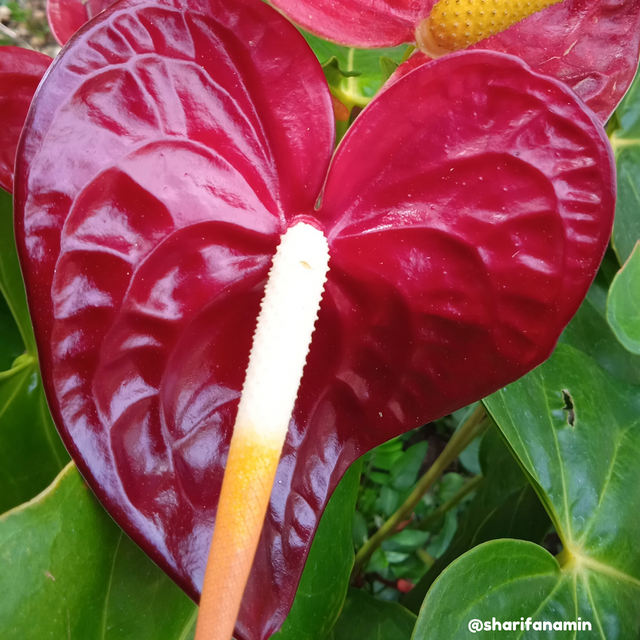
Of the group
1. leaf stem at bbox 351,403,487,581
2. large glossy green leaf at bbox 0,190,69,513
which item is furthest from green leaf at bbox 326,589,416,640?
large glossy green leaf at bbox 0,190,69,513

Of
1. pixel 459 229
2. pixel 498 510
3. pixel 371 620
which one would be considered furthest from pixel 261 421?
pixel 498 510

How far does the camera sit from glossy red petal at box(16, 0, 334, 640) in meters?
0.30

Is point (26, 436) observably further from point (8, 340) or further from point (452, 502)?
point (452, 502)

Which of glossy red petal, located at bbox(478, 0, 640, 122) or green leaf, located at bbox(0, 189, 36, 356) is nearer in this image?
glossy red petal, located at bbox(478, 0, 640, 122)

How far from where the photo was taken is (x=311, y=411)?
0.39 metres

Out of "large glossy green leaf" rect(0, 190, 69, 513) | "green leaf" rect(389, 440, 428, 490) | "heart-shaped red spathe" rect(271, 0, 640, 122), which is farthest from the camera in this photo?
"green leaf" rect(389, 440, 428, 490)

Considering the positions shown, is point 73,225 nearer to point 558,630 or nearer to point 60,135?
point 60,135

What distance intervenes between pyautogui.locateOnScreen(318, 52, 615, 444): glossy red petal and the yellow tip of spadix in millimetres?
71

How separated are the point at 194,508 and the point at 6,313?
1.56 feet

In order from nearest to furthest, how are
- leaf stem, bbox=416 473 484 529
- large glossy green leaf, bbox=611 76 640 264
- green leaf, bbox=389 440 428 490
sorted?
large glossy green leaf, bbox=611 76 640 264
leaf stem, bbox=416 473 484 529
green leaf, bbox=389 440 428 490

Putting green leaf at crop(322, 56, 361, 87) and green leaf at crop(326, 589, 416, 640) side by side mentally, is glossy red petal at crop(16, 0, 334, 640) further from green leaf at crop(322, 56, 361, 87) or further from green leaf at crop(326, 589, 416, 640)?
green leaf at crop(326, 589, 416, 640)

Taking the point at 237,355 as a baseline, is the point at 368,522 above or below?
below

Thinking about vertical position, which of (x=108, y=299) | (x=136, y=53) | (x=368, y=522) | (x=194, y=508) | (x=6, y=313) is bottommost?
(x=368, y=522)

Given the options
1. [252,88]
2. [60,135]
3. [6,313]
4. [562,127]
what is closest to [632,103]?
[562,127]
